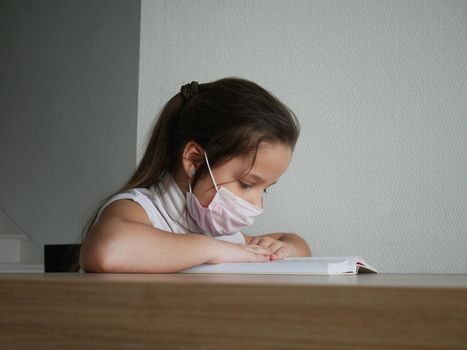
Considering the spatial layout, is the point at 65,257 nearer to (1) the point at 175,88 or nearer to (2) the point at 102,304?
(1) the point at 175,88

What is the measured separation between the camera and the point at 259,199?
1138 mm

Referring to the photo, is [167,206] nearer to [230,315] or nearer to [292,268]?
[292,268]

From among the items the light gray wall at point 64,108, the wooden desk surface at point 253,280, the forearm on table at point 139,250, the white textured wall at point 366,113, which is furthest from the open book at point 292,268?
the light gray wall at point 64,108

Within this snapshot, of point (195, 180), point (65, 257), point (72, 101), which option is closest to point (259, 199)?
point (195, 180)

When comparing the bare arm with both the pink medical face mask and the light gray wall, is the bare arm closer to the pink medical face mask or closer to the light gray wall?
the pink medical face mask

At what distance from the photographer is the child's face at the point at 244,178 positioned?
111cm

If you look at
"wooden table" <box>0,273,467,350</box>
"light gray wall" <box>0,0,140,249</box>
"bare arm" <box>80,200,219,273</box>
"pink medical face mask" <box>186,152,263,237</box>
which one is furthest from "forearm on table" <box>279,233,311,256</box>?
"light gray wall" <box>0,0,140,249</box>

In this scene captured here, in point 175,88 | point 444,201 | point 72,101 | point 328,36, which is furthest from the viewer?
point 72,101

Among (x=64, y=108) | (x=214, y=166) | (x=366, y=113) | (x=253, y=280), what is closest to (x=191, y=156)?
(x=214, y=166)

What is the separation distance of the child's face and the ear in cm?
4

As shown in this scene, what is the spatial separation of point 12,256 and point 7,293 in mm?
3288

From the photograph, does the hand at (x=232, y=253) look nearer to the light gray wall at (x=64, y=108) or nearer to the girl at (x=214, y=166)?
the girl at (x=214, y=166)

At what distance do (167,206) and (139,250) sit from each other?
1.10ft

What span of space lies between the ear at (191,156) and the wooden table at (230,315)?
28.4 inches
